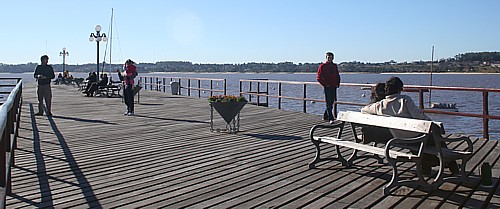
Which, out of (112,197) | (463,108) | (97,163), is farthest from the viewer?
(463,108)

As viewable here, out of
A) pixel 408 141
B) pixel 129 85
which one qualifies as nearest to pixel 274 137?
pixel 408 141

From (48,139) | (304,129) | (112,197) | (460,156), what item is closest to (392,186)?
(460,156)

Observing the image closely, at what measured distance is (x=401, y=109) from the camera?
493 centimetres

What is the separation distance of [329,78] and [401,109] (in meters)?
5.14

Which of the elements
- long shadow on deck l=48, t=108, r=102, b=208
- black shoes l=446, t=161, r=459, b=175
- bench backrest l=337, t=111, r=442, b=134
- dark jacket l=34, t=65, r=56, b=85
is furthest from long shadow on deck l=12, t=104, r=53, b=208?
dark jacket l=34, t=65, r=56, b=85

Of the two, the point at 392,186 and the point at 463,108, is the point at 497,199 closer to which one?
the point at 392,186

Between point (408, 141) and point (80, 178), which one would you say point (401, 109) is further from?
point (80, 178)

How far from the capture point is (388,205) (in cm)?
413

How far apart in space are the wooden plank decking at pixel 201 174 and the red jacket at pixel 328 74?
1.67 m

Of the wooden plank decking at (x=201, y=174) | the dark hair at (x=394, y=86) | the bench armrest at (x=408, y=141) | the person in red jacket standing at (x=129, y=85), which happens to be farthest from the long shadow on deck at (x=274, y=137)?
the person in red jacket standing at (x=129, y=85)

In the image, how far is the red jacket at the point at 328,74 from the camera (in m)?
9.95

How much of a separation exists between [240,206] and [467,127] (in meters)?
17.8

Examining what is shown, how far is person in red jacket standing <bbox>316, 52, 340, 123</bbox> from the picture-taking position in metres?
9.95

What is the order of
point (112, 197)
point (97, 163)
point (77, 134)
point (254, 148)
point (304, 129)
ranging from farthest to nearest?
point (304, 129), point (77, 134), point (254, 148), point (97, 163), point (112, 197)
